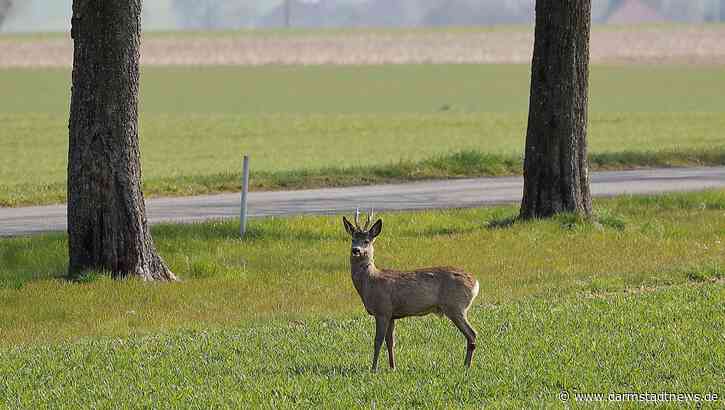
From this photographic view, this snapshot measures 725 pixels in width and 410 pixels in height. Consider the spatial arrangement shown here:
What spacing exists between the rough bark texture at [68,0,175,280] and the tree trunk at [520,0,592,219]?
20.6 feet

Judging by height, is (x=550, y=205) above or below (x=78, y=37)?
below

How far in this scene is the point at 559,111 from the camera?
19.8m

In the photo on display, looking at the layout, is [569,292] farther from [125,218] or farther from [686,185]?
[686,185]

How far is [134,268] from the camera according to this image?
1602 centimetres

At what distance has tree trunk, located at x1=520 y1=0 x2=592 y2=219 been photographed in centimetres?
1969

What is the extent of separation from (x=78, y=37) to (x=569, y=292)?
6177 millimetres

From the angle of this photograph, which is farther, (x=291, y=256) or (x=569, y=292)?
(x=291, y=256)

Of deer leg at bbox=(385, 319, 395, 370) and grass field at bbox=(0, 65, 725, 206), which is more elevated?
grass field at bbox=(0, 65, 725, 206)

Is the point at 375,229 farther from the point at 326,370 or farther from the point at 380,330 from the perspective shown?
the point at 326,370

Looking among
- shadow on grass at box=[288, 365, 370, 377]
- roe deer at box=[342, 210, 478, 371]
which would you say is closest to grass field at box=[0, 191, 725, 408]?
shadow on grass at box=[288, 365, 370, 377]

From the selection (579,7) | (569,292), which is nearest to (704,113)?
(579,7)

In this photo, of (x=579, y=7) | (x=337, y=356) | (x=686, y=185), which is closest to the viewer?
(x=337, y=356)

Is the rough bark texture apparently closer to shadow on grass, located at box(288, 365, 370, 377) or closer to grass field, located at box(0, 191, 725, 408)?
grass field, located at box(0, 191, 725, 408)

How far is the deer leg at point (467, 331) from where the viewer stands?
1067cm
